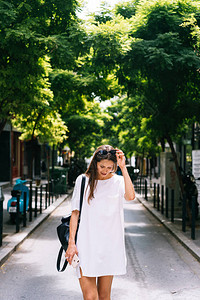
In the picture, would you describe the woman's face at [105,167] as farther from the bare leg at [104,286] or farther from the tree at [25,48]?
the tree at [25,48]

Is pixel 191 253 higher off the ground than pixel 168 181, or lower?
lower

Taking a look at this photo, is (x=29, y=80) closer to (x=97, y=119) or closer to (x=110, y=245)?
(x=110, y=245)

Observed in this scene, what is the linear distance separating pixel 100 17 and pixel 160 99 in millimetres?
2933

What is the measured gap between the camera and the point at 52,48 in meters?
8.88

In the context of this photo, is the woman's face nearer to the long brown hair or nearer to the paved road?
the long brown hair

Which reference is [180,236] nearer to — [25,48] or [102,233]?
[25,48]

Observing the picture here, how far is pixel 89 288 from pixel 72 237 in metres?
0.44

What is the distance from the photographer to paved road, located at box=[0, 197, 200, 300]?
5.65 metres

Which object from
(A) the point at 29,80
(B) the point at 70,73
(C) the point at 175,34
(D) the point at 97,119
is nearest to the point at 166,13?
(C) the point at 175,34

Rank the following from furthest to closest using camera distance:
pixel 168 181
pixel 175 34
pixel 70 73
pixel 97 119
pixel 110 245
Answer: pixel 97 119, pixel 168 181, pixel 70 73, pixel 175 34, pixel 110 245

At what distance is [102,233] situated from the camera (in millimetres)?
3549

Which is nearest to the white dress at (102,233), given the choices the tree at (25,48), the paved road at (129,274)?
the paved road at (129,274)

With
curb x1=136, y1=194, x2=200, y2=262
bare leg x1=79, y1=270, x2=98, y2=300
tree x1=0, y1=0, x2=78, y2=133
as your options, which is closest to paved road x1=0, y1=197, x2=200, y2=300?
curb x1=136, y1=194, x2=200, y2=262

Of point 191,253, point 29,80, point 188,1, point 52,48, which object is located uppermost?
point 188,1
